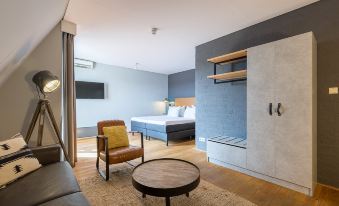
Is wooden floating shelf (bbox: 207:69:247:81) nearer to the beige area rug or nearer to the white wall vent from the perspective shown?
the beige area rug

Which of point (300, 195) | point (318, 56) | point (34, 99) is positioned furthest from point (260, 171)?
point (34, 99)

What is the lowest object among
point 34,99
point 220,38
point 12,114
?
point 12,114

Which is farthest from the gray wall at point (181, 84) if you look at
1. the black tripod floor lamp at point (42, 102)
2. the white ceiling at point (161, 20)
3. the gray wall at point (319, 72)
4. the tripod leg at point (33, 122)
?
the tripod leg at point (33, 122)

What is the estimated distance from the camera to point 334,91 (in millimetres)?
2199

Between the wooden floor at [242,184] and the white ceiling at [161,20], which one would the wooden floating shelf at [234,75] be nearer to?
the white ceiling at [161,20]

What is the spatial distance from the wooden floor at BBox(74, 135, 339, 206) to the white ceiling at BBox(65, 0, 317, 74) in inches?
98.0

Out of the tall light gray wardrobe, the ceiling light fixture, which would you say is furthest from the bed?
the ceiling light fixture

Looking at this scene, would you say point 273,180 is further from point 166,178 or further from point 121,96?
point 121,96

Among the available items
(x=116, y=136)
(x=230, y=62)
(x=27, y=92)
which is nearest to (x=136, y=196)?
(x=116, y=136)

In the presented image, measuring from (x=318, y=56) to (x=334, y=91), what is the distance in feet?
1.71

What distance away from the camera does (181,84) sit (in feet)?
23.3

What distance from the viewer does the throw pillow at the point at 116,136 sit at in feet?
9.16

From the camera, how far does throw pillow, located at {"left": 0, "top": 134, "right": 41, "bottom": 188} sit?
4.85 feet

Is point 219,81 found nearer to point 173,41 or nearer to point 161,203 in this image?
point 173,41
